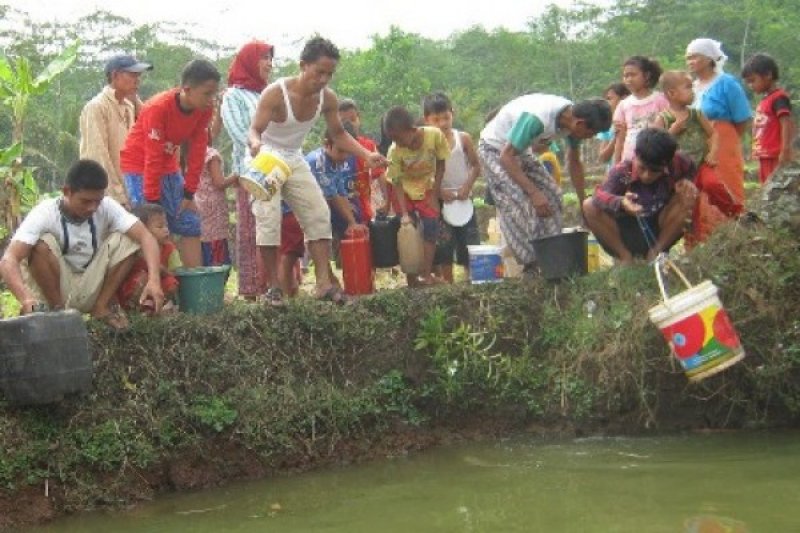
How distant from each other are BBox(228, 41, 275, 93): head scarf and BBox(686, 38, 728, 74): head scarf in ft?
9.57

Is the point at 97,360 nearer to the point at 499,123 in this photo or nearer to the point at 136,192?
the point at 136,192

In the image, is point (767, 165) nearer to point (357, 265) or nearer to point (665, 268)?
point (665, 268)

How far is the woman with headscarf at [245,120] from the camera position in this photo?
24.2 ft

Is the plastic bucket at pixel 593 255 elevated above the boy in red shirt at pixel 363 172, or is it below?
below

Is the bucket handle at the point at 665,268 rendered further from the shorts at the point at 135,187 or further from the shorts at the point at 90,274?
the shorts at the point at 135,187

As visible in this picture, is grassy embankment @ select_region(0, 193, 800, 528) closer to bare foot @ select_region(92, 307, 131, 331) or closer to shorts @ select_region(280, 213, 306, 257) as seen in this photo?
bare foot @ select_region(92, 307, 131, 331)

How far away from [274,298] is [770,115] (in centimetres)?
390

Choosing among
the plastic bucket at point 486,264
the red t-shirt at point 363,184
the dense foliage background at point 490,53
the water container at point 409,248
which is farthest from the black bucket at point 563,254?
the dense foliage background at point 490,53

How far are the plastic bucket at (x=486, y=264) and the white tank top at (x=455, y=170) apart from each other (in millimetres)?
619

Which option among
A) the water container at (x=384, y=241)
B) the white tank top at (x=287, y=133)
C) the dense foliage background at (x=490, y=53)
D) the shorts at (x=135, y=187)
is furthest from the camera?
the dense foliage background at (x=490, y=53)

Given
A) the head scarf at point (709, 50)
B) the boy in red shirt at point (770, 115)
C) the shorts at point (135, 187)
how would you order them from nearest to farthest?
1. the shorts at point (135, 187)
2. the head scarf at point (709, 50)
3. the boy in red shirt at point (770, 115)

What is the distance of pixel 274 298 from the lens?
6.80 metres

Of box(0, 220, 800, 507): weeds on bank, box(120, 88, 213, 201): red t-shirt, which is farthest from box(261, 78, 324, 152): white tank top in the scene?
box(0, 220, 800, 507): weeds on bank

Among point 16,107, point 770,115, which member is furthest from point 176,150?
point 770,115
